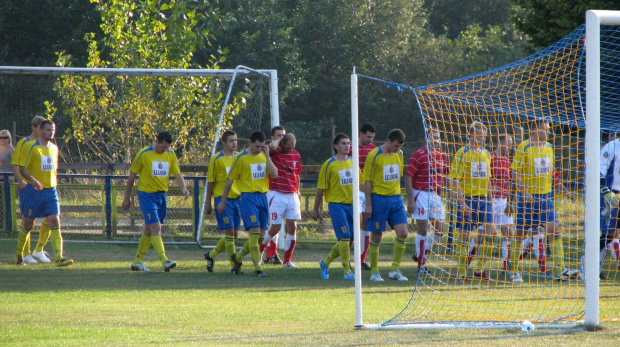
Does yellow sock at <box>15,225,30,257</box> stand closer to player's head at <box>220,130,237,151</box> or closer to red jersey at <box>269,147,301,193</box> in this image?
player's head at <box>220,130,237,151</box>

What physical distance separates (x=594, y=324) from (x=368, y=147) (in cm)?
633

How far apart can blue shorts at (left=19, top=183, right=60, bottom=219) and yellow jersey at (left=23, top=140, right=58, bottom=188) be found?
0.14m

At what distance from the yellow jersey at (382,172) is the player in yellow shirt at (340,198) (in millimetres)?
404

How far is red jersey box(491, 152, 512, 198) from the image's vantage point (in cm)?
1146

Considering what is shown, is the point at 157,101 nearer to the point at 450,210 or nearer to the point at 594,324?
Answer: the point at 450,210

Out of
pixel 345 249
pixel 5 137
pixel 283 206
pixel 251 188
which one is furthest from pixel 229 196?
pixel 5 137

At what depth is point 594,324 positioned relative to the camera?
6973 mm

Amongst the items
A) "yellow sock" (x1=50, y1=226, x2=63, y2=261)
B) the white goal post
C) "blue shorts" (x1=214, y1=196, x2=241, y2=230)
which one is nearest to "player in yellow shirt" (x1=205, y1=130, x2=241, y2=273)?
"blue shorts" (x1=214, y1=196, x2=241, y2=230)

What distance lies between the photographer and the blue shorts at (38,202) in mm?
12531

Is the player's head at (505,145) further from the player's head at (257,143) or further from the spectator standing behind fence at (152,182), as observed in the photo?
the spectator standing behind fence at (152,182)

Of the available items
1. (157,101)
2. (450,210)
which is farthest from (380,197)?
(157,101)

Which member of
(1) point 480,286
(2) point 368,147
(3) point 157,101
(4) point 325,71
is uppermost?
(4) point 325,71

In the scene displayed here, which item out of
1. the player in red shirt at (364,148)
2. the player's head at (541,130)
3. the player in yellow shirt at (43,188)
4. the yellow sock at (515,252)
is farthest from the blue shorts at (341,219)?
the player in yellow shirt at (43,188)

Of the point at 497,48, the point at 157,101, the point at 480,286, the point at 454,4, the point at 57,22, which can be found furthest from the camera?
the point at 454,4
